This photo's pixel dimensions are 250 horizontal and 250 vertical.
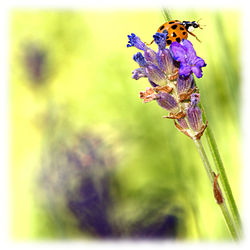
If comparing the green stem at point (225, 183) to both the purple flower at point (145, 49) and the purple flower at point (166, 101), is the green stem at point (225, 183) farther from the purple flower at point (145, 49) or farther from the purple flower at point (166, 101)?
the purple flower at point (145, 49)

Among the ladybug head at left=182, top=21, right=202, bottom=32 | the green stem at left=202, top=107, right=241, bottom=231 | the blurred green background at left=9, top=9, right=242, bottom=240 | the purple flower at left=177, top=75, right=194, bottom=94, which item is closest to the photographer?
the green stem at left=202, top=107, right=241, bottom=231

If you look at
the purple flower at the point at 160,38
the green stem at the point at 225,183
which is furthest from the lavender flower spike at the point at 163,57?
the green stem at the point at 225,183

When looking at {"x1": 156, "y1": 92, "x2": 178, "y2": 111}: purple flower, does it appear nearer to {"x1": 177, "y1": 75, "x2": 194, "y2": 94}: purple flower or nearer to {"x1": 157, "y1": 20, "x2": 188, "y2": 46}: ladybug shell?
{"x1": 177, "y1": 75, "x2": 194, "y2": 94}: purple flower

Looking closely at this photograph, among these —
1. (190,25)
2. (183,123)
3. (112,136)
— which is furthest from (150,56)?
(112,136)

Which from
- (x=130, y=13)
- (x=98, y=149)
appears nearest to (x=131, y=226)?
(x=98, y=149)

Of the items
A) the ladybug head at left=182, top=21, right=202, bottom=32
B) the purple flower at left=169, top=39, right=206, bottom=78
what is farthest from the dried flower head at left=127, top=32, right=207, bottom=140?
the ladybug head at left=182, top=21, right=202, bottom=32

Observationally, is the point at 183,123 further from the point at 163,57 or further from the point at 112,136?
the point at 112,136
